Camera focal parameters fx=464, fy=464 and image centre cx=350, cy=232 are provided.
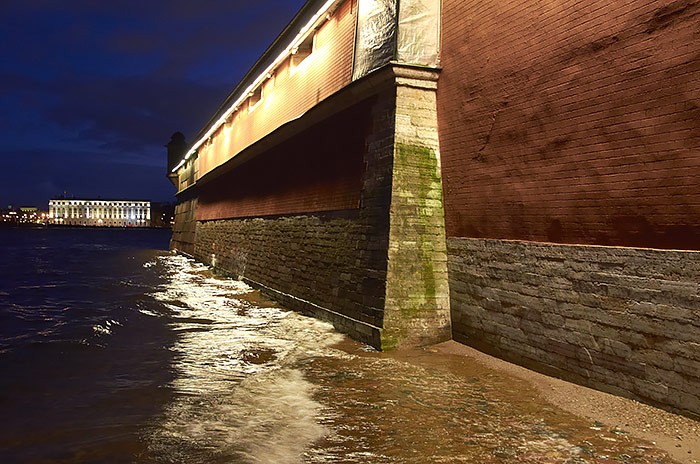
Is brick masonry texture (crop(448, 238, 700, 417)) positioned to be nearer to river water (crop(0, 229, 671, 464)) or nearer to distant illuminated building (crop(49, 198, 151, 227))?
river water (crop(0, 229, 671, 464))

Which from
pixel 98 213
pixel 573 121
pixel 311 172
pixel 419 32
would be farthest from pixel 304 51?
pixel 98 213

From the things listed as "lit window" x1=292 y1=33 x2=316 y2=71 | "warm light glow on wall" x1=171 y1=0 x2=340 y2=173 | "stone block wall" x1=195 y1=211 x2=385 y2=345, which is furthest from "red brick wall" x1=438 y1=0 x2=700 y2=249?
"lit window" x1=292 y1=33 x2=316 y2=71

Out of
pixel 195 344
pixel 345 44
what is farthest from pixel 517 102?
pixel 195 344

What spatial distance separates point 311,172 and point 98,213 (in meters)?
176

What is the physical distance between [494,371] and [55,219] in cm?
18966

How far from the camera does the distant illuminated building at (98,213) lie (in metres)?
162

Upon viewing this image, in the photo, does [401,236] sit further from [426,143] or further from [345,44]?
[345,44]

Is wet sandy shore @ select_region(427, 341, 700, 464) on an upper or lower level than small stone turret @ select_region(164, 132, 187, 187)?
lower

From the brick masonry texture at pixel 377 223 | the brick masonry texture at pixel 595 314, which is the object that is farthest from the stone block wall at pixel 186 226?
the brick masonry texture at pixel 595 314

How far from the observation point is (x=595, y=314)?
5254 mm

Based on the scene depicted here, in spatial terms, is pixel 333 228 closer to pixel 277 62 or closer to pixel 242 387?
pixel 242 387

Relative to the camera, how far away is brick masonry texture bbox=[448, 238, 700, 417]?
446cm

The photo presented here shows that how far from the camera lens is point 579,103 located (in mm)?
5523

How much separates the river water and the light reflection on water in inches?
0.8
